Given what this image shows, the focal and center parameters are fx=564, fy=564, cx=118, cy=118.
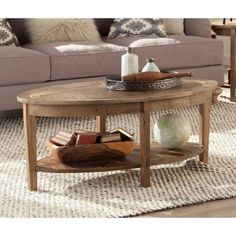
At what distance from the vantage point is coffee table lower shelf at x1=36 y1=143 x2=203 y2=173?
2.34m

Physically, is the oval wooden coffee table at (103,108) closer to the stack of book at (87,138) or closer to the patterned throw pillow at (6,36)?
the stack of book at (87,138)

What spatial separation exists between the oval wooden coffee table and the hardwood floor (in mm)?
296

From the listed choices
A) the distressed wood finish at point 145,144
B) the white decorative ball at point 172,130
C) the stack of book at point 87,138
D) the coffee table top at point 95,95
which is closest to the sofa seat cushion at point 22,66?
the coffee table top at point 95,95

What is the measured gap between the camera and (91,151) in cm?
238

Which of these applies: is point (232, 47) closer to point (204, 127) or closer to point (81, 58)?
point (81, 58)

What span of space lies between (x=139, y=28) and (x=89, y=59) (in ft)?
2.29

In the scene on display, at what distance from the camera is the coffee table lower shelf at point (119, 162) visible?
2336 millimetres

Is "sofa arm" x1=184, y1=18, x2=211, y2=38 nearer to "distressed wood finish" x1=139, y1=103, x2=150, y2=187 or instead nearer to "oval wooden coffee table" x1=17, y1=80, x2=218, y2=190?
"oval wooden coffee table" x1=17, y1=80, x2=218, y2=190

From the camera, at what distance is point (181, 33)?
463 cm

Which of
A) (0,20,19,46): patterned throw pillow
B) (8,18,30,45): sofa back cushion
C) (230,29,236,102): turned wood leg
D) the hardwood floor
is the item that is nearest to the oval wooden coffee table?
the hardwood floor
